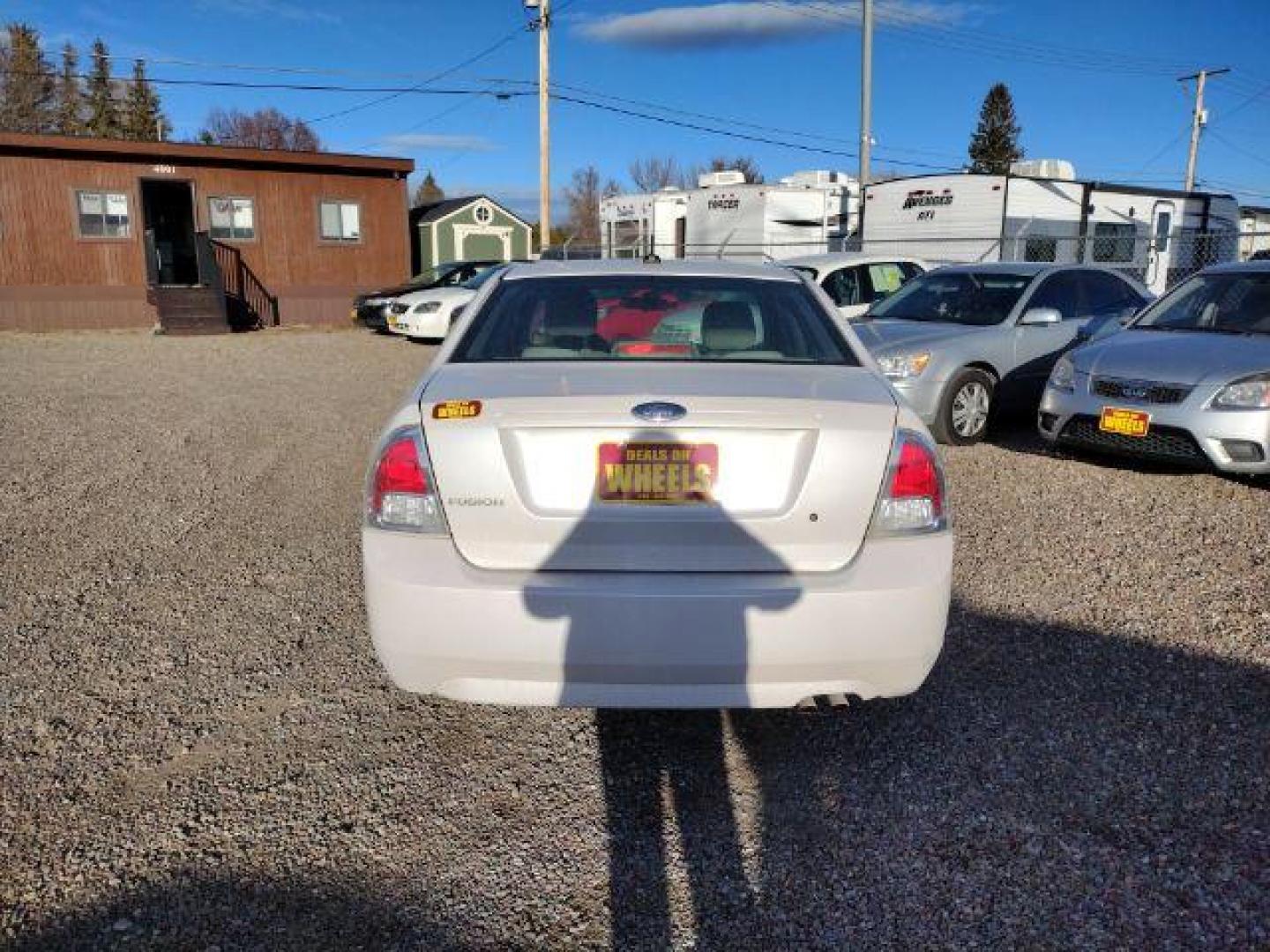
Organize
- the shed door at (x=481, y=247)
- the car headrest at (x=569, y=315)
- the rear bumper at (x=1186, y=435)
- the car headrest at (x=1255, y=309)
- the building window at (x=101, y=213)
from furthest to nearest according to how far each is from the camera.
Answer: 1. the shed door at (x=481, y=247)
2. the building window at (x=101, y=213)
3. the car headrest at (x=1255, y=309)
4. the rear bumper at (x=1186, y=435)
5. the car headrest at (x=569, y=315)

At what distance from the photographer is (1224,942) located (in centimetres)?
222

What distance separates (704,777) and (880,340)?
5.89 m

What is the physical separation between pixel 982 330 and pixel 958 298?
0.83 meters

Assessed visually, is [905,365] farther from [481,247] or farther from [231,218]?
[481,247]

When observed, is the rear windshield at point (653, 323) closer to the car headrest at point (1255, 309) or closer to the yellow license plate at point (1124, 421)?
the yellow license plate at point (1124, 421)

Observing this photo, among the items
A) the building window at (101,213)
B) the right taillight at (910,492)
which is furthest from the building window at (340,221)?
the right taillight at (910,492)

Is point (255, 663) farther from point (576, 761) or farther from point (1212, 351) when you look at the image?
point (1212, 351)

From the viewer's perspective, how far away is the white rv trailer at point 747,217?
2097cm

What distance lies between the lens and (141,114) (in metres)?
58.0

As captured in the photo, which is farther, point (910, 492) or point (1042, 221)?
point (1042, 221)

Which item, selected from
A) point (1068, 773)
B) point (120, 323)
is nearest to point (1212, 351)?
point (1068, 773)

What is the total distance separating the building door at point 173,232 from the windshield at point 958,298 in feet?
64.3

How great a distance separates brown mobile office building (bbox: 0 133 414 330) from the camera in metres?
19.6

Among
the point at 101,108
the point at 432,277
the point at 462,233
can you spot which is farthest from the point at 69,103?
the point at 432,277
